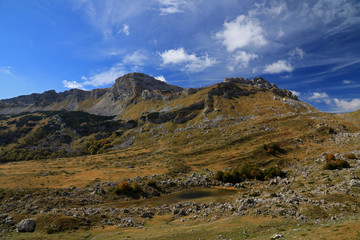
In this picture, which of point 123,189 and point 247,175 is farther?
point 247,175

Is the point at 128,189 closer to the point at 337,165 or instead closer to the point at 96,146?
the point at 337,165

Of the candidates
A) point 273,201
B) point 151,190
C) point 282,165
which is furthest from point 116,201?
point 282,165

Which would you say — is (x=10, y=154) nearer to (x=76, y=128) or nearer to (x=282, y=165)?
(x=76, y=128)

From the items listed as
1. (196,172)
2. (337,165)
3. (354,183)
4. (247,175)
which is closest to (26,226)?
(196,172)

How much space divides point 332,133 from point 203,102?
307 feet

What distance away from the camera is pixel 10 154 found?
123 m

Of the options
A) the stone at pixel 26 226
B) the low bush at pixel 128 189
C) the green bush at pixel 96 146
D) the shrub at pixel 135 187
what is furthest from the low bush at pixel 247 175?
the green bush at pixel 96 146

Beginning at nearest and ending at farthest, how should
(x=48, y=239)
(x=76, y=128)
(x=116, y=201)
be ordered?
1. (x=48, y=239)
2. (x=116, y=201)
3. (x=76, y=128)

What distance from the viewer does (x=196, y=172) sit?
233ft

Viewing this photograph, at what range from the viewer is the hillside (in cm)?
3234

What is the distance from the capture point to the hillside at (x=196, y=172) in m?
32.3

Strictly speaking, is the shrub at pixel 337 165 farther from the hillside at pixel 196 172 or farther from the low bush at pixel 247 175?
the low bush at pixel 247 175

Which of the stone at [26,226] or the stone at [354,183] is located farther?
the stone at [354,183]

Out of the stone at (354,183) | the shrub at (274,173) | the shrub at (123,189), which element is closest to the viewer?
the stone at (354,183)
